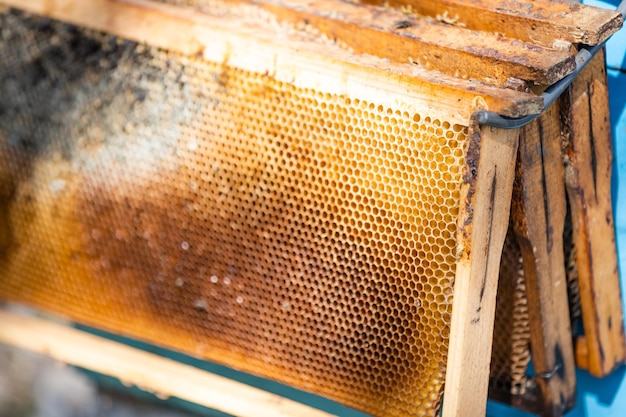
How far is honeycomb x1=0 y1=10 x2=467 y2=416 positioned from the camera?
5.44 ft

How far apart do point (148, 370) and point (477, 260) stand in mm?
1101

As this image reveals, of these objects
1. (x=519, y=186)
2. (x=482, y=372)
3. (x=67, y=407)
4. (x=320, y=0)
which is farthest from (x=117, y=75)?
(x=67, y=407)

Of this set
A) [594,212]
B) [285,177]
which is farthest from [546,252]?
[285,177]

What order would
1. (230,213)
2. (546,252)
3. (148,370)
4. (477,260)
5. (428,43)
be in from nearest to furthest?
1. (477,260)
2. (428,43)
3. (546,252)
4. (230,213)
5. (148,370)

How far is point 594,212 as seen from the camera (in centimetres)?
184

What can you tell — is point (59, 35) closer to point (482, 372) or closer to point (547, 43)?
point (547, 43)

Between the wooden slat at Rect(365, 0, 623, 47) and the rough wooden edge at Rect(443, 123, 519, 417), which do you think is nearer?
the rough wooden edge at Rect(443, 123, 519, 417)

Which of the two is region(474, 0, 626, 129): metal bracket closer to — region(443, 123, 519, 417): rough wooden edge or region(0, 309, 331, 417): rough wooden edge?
region(443, 123, 519, 417): rough wooden edge

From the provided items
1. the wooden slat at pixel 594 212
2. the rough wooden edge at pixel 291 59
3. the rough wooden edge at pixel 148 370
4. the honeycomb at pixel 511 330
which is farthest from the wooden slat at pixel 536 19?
the rough wooden edge at pixel 148 370

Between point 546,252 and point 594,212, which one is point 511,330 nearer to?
point 546,252

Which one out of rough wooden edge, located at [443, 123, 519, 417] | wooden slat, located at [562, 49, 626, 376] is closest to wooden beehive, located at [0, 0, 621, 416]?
rough wooden edge, located at [443, 123, 519, 417]

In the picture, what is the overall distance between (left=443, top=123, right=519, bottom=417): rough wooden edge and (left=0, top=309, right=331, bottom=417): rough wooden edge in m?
0.44

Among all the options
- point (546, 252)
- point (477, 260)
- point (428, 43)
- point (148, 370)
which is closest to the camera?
point (477, 260)

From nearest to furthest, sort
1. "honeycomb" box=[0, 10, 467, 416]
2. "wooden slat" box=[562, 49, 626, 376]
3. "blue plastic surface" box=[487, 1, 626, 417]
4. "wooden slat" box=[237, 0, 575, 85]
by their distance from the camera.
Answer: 1. "wooden slat" box=[237, 0, 575, 85]
2. "honeycomb" box=[0, 10, 467, 416]
3. "wooden slat" box=[562, 49, 626, 376]
4. "blue plastic surface" box=[487, 1, 626, 417]
